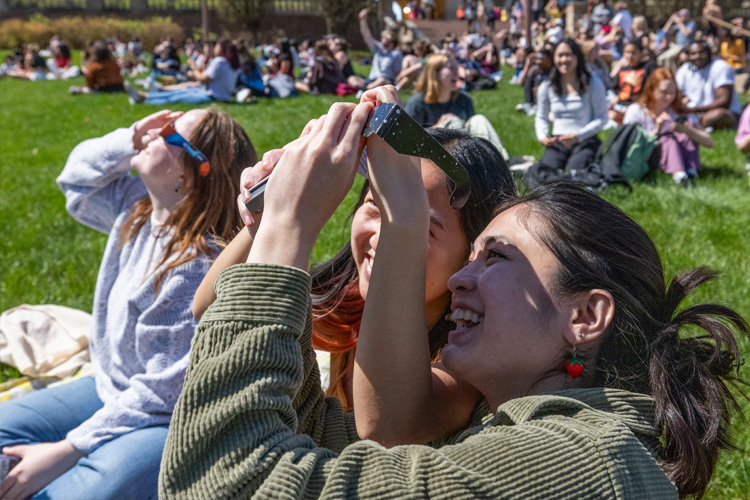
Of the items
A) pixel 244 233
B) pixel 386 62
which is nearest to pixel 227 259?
pixel 244 233

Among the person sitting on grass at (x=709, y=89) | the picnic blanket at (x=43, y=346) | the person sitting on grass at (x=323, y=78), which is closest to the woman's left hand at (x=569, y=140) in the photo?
the person sitting on grass at (x=709, y=89)

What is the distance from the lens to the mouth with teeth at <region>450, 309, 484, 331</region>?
1558 mm

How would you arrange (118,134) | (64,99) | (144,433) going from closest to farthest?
(144,433)
(118,134)
(64,99)

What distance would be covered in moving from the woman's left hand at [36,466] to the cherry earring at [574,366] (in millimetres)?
1941

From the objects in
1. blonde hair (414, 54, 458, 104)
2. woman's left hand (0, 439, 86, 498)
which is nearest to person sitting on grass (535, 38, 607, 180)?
blonde hair (414, 54, 458, 104)

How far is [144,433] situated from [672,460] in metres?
1.83

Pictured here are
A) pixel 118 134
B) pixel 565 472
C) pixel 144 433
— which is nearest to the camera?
pixel 565 472

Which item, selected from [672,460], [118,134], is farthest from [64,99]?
[672,460]

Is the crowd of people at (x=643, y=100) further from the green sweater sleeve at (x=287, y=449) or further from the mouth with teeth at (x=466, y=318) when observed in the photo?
the green sweater sleeve at (x=287, y=449)

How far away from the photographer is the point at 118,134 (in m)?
3.16

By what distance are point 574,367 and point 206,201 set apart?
5.96 ft

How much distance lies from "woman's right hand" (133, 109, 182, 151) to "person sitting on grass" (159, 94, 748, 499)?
170cm

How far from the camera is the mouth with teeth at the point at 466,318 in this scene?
5.11 ft

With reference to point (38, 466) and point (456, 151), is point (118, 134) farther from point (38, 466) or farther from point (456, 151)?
point (456, 151)
